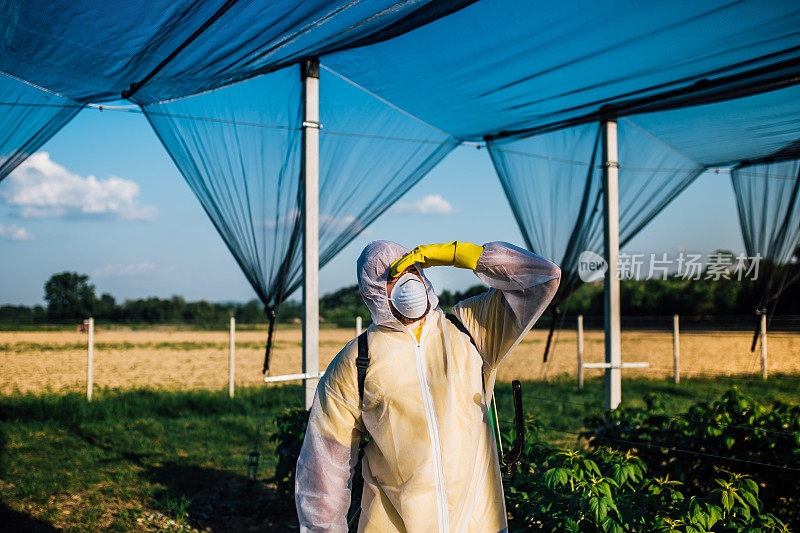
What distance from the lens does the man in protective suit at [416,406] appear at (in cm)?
140

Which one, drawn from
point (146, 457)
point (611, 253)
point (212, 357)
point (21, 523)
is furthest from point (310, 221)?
point (212, 357)

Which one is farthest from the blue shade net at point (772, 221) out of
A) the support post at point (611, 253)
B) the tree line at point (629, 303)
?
the tree line at point (629, 303)

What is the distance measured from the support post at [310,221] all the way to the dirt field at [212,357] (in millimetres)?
6723

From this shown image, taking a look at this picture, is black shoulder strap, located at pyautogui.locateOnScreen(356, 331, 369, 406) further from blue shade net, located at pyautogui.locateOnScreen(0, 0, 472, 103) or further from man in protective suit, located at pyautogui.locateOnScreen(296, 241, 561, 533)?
blue shade net, located at pyautogui.locateOnScreen(0, 0, 472, 103)

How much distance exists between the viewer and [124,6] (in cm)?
234

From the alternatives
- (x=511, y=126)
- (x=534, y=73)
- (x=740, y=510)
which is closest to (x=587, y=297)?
(x=511, y=126)

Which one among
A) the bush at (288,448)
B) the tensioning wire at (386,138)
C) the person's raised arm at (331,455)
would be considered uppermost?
the tensioning wire at (386,138)

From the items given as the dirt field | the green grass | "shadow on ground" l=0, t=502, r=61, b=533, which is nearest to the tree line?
the dirt field

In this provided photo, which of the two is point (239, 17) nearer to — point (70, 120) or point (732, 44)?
point (70, 120)

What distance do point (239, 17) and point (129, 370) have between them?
11310 mm

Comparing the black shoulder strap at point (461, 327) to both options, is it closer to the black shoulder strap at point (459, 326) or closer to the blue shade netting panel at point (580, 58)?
the black shoulder strap at point (459, 326)

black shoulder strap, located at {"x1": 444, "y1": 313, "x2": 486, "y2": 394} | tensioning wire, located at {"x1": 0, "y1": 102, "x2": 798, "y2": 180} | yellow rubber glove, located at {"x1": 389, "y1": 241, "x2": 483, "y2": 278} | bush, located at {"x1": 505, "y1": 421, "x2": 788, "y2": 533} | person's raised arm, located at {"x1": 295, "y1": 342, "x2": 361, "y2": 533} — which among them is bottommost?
bush, located at {"x1": 505, "y1": 421, "x2": 788, "y2": 533}

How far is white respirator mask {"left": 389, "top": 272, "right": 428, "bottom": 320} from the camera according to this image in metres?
1.41

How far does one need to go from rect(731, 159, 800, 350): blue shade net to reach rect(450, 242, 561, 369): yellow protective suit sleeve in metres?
3.57
